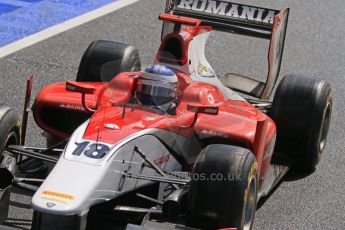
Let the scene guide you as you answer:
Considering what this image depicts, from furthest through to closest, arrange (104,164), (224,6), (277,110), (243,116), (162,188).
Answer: (224,6) < (277,110) < (243,116) < (162,188) < (104,164)

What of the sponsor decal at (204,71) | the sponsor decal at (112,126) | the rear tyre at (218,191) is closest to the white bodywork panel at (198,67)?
the sponsor decal at (204,71)

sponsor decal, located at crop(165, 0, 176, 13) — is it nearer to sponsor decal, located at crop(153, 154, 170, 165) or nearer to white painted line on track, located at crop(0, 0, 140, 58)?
sponsor decal, located at crop(153, 154, 170, 165)

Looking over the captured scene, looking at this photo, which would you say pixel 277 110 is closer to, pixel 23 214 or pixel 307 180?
pixel 307 180

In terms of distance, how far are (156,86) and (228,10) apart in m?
2.09

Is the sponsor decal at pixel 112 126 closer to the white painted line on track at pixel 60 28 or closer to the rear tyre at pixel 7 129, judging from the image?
the rear tyre at pixel 7 129

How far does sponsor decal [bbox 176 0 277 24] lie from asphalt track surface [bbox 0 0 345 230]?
1416 millimetres

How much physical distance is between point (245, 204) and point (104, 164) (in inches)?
39.1

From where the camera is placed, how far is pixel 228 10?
358 inches

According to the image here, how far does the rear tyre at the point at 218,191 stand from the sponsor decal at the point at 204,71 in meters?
1.60

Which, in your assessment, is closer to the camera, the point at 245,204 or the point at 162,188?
the point at 245,204

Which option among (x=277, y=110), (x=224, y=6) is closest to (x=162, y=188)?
(x=277, y=110)

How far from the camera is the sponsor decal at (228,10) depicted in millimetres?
9062

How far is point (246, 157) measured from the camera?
6602mm

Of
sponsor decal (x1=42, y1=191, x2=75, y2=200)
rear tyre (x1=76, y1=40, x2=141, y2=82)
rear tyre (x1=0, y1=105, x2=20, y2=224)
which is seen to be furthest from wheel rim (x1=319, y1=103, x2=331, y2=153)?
sponsor decal (x1=42, y1=191, x2=75, y2=200)
